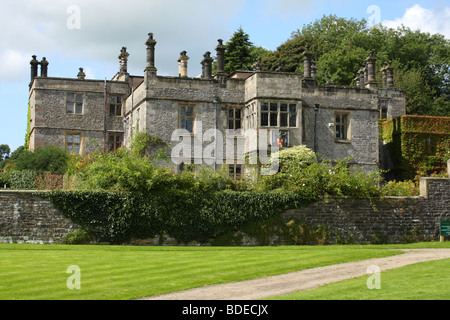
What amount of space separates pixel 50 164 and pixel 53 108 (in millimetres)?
5007

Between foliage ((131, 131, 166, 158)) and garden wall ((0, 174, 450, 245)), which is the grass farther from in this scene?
foliage ((131, 131, 166, 158))

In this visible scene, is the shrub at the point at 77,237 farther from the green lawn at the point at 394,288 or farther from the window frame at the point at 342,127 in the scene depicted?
the window frame at the point at 342,127

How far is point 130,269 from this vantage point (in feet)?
44.0

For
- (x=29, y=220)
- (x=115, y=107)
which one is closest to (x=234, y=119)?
(x=115, y=107)

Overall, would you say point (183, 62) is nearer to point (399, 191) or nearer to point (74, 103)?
point (74, 103)

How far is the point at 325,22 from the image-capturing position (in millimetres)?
66562

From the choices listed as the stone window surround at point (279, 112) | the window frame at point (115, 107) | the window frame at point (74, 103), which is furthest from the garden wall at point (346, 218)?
the window frame at point (115, 107)

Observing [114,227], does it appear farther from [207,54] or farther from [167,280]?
[207,54]

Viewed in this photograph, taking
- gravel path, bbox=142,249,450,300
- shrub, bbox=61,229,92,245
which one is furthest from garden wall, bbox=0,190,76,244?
gravel path, bbox=142,249,450,300

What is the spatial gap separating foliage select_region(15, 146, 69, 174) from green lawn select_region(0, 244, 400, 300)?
41.9 ft

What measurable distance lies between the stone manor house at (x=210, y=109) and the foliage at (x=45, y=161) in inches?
98.3

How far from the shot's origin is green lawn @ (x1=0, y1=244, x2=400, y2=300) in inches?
427

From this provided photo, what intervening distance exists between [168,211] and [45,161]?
11.9 metres
